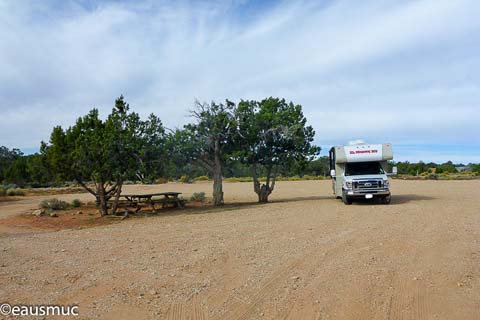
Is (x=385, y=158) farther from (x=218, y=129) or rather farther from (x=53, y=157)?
(x=53, y=157)

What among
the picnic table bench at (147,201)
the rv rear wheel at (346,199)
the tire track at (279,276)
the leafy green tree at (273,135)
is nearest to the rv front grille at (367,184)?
the rv rear wheel at (346,199)

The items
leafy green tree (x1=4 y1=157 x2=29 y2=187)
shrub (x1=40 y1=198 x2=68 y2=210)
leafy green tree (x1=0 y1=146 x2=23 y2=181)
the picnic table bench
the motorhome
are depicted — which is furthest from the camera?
leafy green tree (x1=0 y1=146 x2=23 y2=181)

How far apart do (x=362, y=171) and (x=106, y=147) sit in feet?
38.6

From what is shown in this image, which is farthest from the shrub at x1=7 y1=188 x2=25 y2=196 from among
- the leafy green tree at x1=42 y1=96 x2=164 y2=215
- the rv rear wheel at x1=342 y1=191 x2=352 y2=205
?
the rv rear wheel at x1=342 y1=191 x2=352 y2=205

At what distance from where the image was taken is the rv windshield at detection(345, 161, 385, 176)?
19.1m

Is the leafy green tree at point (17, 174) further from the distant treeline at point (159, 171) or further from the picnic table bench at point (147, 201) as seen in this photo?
the picnic table bench at point (147, 201)

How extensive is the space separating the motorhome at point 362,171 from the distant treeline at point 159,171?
376 centimetres

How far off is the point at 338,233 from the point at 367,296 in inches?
200

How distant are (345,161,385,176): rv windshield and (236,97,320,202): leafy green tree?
3.07 metres

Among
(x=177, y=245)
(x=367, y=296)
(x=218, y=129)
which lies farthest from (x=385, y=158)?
(x=367, y=296)

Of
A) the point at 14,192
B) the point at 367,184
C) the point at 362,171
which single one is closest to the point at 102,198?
the point at 367,184

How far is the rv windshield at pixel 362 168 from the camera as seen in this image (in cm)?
1911

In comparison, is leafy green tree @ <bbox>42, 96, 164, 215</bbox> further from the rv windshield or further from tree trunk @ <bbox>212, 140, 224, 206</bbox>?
the rv windshield

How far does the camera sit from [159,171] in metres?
18.1
